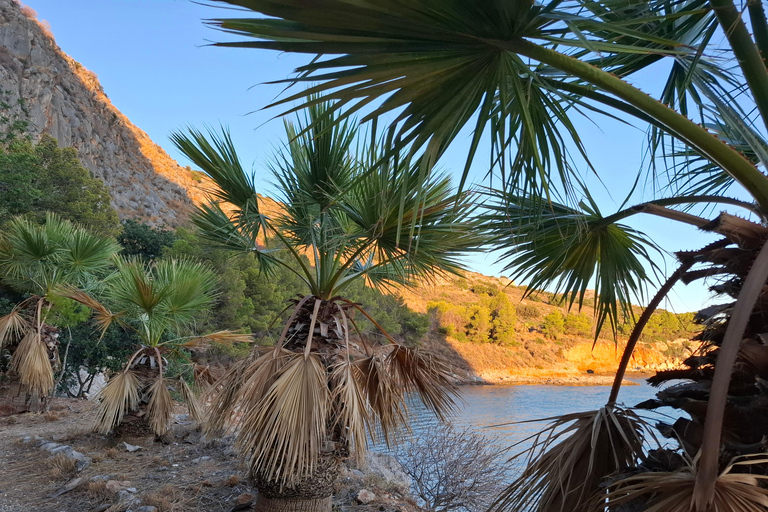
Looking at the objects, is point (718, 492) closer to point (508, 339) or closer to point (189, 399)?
point (189, 399)

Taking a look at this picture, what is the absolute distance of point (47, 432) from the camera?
749 cm

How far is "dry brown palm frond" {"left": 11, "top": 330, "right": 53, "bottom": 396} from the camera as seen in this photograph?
25.6 feet

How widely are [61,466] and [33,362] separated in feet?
10.6

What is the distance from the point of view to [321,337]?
4.12 m

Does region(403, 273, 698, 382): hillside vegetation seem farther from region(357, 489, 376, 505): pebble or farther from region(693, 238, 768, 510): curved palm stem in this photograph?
region(693, 238, 768, 510): curved palm stem

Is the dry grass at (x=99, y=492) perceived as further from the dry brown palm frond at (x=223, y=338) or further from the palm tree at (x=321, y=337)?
the dry brown palm frond at (x=223, y=338)

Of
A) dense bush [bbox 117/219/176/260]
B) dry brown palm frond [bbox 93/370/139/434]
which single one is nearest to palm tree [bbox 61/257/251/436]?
dry brown palm frond [bbox 93/370/139/434]

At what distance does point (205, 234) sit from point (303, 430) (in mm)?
2906

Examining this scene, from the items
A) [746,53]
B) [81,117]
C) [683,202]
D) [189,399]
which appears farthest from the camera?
[81,117]

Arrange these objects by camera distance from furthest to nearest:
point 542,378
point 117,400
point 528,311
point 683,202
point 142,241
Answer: point 528,311
point 542,378
point 142,241
point 117,400
point 683,202

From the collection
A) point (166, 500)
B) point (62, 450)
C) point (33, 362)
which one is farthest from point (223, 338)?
point (33, 362)

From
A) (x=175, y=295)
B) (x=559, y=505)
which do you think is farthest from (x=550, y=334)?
(x=559, y=505)

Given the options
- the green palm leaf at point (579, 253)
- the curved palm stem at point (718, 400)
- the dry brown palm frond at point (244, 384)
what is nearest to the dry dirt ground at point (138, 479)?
the dry brown palm frond at point (244, 384)

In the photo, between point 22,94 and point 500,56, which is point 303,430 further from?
point 22,94
